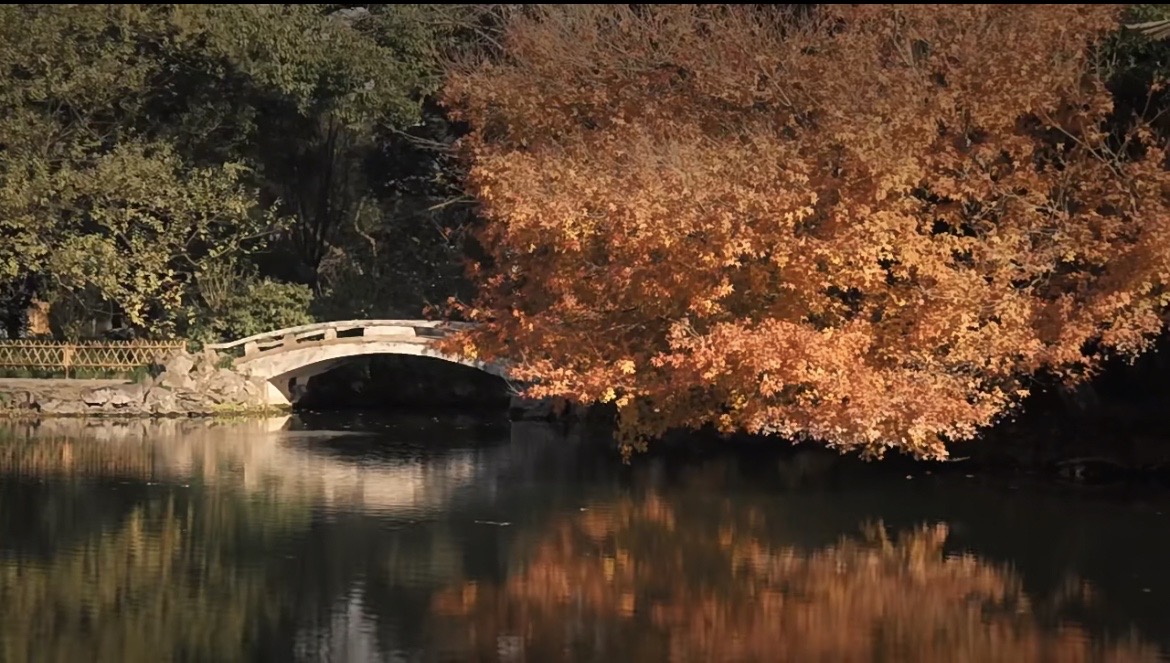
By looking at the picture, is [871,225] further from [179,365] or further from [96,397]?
[96,397]

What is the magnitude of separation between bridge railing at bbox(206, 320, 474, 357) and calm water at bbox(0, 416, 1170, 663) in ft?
25.6

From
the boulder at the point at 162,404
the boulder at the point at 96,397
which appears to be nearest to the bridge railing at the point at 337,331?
the boulder at the point at 162,404

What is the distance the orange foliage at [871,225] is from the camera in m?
28.4

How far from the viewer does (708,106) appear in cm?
3297

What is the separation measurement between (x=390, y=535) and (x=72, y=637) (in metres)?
7.77

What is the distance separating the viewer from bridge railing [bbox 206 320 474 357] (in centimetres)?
4459

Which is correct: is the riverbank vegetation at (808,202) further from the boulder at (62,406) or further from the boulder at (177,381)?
the boulder at (177,381)

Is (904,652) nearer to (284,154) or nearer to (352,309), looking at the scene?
(352,309)

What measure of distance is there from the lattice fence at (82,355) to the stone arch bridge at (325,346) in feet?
6.41

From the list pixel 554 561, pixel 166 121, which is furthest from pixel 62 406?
pixel 554 561

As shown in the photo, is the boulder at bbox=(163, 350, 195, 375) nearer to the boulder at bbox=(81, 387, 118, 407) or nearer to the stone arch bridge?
the stone arch bridge

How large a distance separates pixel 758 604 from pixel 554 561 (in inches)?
148

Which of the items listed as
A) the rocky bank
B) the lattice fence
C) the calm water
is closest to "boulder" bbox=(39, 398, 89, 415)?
the rocky bank

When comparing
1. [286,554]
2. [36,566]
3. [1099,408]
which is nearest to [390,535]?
[286,554]
